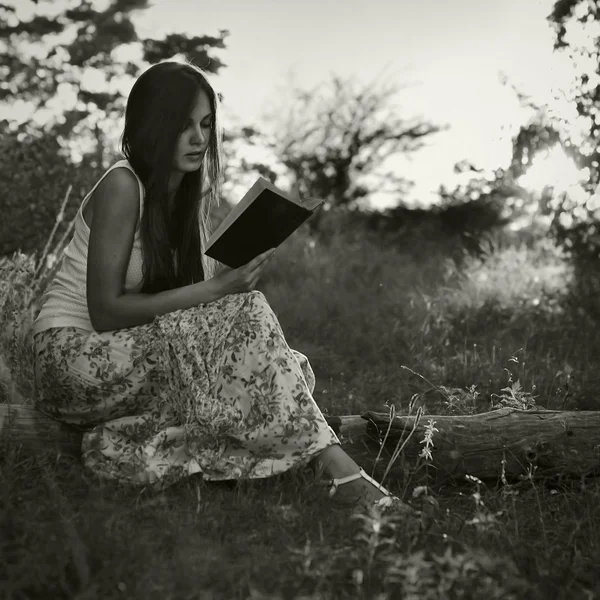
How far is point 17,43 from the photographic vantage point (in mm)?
6539

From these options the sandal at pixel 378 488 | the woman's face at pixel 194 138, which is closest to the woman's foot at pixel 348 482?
the sandal at pixel 378 488

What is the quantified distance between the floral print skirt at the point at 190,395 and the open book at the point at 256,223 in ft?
0.49

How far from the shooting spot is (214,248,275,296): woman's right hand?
8.23 feet

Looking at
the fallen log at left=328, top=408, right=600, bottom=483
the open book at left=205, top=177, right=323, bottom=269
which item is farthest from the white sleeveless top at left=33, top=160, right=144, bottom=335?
the fallen log at left=328, top=408, right=600, bottom=483

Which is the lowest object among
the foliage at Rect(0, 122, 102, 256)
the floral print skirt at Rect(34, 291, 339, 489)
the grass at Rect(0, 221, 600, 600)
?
the grass at Rect(0, 221, 600, 600)

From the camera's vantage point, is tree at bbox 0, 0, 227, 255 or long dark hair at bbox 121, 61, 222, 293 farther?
tree at bbox 0, 0, 227, 255

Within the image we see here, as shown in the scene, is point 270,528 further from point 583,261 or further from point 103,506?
point 583,261

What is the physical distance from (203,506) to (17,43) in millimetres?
5508

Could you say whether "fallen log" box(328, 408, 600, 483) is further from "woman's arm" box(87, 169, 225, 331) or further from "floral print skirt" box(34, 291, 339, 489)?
"woman's arm" box(87, 169, 225, 331)

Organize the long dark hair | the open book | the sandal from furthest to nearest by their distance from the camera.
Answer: the long dark hair, the open book, the sandal

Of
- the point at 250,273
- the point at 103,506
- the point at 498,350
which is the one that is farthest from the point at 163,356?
the point at 498,350

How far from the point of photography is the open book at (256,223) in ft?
7.68

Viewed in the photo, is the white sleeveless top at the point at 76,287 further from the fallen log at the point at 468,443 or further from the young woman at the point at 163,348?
the fallen log at the point at 468,443

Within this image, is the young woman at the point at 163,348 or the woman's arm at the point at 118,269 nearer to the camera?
the young woman at the point at 163,348
